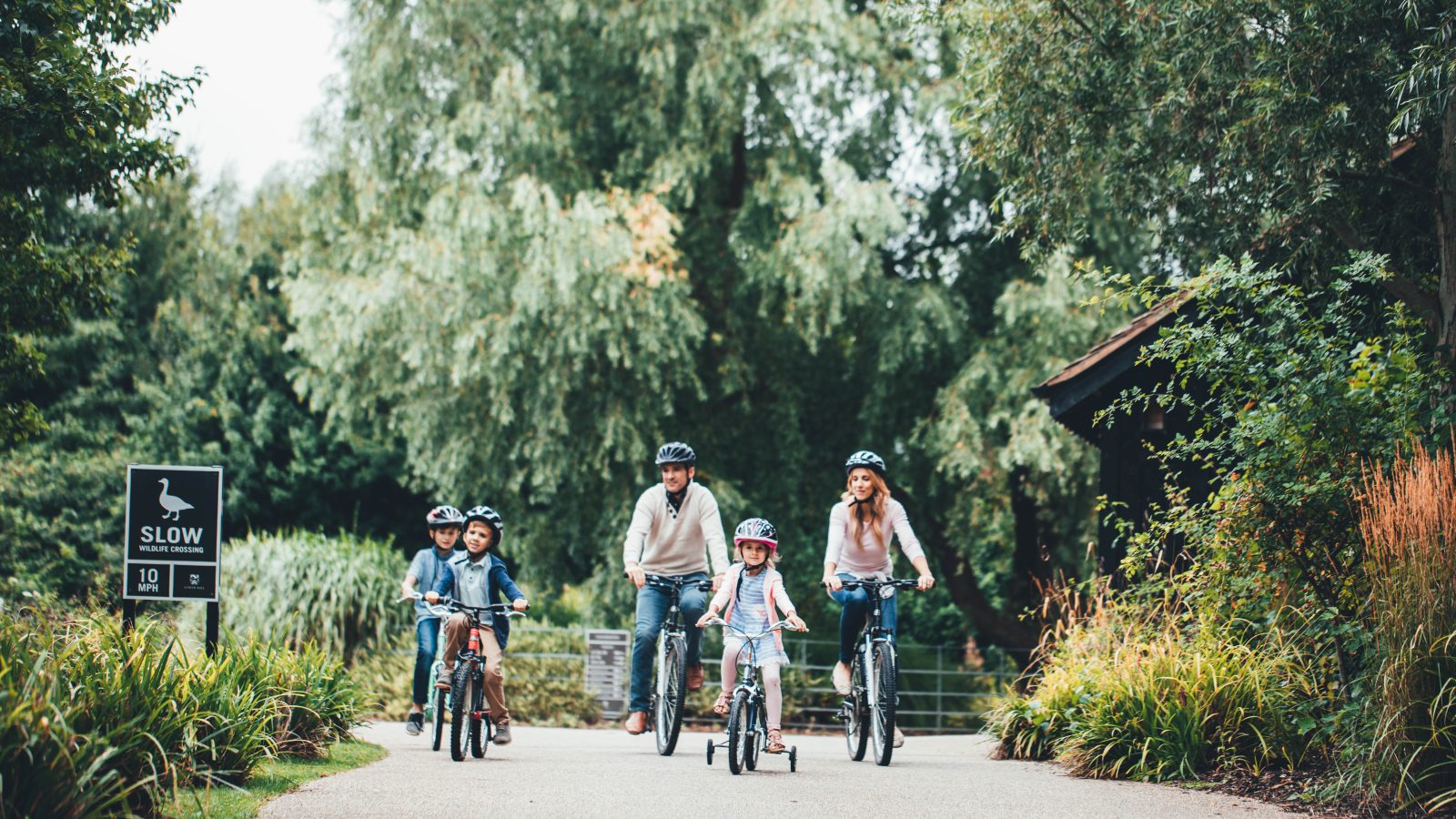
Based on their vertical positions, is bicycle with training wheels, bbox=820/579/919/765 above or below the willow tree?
below

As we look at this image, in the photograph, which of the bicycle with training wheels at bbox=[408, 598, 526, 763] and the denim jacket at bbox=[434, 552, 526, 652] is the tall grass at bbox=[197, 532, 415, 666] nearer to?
the denim jacket at bbox=[434, 552, 526, 652]

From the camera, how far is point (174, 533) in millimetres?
8914

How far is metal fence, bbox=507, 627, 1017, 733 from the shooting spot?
19578 millimetres

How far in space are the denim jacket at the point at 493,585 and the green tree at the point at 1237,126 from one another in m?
5.42

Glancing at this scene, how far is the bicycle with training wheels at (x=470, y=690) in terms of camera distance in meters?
9.12

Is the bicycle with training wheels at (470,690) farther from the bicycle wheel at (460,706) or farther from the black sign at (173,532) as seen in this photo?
the black sign at (173,532)

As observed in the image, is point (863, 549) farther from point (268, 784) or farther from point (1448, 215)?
point (1448, 215)

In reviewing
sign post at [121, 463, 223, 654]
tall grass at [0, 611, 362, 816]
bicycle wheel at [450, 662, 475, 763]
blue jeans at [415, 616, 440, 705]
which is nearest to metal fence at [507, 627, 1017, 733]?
blue jeans at [415, 616, 440, 705]

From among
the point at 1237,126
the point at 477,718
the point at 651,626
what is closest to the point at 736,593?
the point at 651,626

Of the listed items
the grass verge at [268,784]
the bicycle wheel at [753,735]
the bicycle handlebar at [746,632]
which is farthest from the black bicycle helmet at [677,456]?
the grass verge at [268,784]

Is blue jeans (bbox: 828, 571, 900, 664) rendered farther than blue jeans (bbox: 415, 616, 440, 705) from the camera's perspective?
No

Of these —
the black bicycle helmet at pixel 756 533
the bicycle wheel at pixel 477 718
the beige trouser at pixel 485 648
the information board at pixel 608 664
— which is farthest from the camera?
the information board at pixel 608 664

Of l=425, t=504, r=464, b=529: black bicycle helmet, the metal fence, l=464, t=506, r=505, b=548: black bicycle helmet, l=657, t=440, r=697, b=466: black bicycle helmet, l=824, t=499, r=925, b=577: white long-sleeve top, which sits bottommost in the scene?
the metal fence

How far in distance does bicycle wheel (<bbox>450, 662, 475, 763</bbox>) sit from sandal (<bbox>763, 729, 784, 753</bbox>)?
186 centimetres
